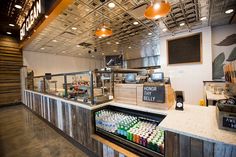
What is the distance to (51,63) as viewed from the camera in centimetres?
939

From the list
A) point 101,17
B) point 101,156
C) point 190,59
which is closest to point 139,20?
point 101,17

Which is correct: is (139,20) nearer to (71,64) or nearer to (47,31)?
(47,31)

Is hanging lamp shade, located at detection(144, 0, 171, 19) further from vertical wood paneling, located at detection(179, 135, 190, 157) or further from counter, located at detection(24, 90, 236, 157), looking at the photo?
vertical wood paneling, located at detection(179, 135, 190, 157)

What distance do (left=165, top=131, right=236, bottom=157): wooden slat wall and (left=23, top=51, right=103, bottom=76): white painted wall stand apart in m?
9.33

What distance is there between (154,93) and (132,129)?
2.04 feet

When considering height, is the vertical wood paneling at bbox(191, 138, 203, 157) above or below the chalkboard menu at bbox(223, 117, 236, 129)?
below

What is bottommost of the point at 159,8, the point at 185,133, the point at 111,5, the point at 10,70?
the point at 185,133

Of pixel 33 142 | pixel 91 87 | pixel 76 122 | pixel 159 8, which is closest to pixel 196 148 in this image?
pixel 91 87

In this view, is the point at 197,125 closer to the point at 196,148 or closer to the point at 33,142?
the point at 196,148

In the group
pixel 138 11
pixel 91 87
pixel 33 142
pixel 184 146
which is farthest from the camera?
pixel 138 11

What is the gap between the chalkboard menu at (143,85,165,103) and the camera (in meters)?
1.53

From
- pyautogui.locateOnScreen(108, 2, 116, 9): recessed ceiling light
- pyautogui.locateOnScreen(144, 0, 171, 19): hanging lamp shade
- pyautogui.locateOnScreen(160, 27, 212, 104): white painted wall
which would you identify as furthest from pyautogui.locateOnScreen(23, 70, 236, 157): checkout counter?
pyautogui.locateOnScreen(160, 27, 212, 104): white painted wall

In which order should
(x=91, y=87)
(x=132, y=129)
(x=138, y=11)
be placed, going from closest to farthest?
1. (x=132, y=129)
2. (x=91, y=87)
3. (x=138, y=11)

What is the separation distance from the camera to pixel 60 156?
2.35 meters
